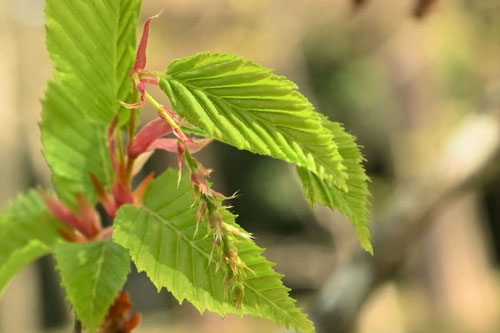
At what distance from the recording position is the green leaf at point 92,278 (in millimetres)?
597

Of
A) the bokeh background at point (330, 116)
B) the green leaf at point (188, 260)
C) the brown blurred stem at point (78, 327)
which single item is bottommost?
the bokeh background at point (330, 116)

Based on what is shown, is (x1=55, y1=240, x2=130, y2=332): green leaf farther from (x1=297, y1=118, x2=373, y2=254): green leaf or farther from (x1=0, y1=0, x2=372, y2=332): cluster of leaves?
(x1=297, y1=118, x2=373, y2=254): green leaf

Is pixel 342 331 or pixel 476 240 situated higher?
pixel 342 331

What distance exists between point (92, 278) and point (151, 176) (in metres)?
0.12

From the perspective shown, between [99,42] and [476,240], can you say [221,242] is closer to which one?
[99,42]

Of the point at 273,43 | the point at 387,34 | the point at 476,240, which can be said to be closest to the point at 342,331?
the point at 273,43

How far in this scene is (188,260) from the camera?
544mm

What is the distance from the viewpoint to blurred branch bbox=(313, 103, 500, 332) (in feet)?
5.23

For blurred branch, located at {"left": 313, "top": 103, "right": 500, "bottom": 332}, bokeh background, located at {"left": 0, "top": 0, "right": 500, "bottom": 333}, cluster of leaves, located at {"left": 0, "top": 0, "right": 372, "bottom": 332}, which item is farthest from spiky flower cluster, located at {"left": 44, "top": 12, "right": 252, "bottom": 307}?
bokeh background, located at {"left": 0, "top": 0, "right": 500, "bottom": 333}

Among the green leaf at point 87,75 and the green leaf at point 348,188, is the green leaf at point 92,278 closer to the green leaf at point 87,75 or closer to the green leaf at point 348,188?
the green leaf at point 87,75

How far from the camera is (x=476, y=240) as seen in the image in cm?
629

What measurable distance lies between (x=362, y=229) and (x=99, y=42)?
0.29m

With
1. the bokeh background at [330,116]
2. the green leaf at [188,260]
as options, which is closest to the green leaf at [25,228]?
the green leaf at [188,260]

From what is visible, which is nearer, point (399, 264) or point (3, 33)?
point (399, 264)
